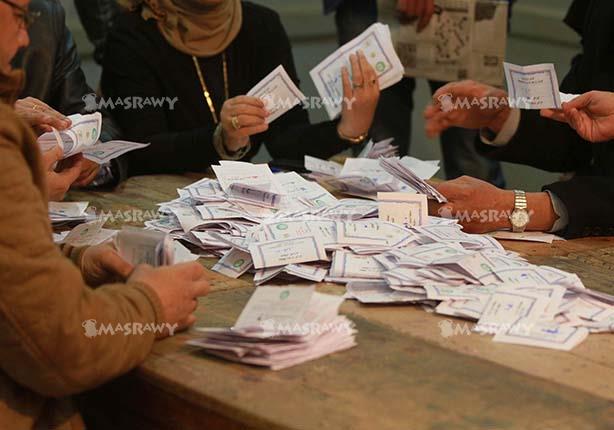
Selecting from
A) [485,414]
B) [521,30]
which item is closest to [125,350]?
[485,414]

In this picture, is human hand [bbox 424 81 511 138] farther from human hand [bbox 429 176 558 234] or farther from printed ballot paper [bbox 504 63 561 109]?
human hand [bbox 429 176 558 234]

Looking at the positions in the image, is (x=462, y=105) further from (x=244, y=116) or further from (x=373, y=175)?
(x=244, y=116)

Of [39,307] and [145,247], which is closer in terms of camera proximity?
[39,307]

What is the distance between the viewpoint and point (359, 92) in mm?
3590

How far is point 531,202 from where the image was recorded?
282 cm

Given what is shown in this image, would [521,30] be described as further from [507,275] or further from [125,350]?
[125,350]

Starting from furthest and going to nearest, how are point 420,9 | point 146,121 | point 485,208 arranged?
point 420,9 < point 146,121 < point 485,208

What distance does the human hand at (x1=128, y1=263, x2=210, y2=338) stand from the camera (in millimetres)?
2008

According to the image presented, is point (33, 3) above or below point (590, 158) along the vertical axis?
above

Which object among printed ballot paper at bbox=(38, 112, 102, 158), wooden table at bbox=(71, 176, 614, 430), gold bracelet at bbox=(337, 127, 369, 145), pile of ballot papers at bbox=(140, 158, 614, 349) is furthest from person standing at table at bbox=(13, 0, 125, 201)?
wooden table at bbox=(71, 176, 614, 430)

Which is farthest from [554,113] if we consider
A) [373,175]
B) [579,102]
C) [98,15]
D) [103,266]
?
[98,15]

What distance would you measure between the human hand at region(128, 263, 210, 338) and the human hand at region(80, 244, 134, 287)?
0.08m

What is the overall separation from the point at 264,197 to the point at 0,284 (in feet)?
3.91

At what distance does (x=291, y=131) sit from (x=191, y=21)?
544mm
